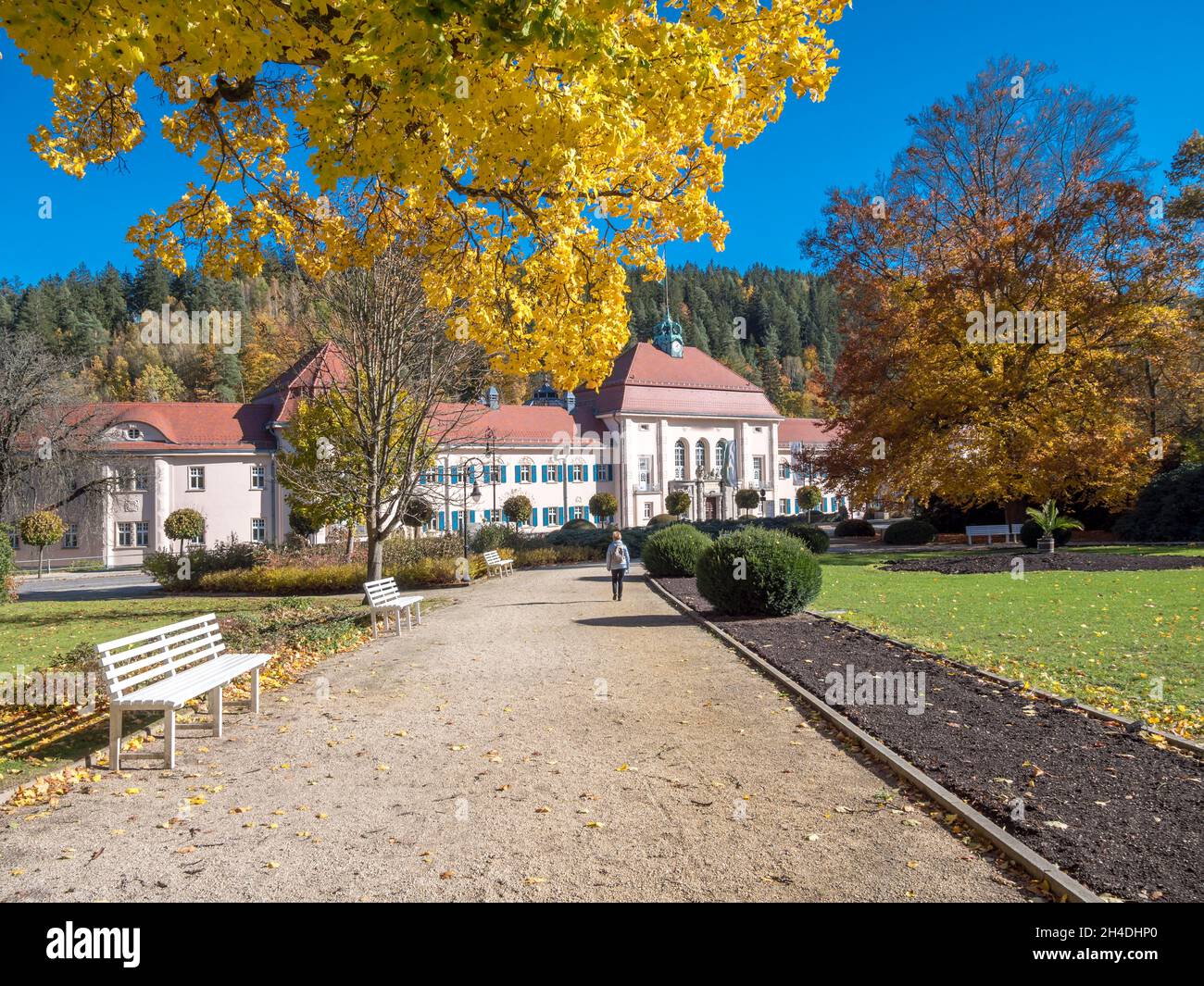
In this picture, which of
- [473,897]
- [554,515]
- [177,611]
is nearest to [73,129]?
[473,897]

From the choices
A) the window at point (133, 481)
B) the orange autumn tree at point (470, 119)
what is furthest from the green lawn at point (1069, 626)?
the window at point (133, 481)

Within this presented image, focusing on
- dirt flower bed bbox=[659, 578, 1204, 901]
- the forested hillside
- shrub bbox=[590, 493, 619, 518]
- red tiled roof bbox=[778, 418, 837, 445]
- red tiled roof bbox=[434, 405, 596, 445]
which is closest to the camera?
dirt flower bed bbox=[659, 578, 1204, 901]

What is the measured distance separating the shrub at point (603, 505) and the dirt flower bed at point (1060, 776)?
45527 mm

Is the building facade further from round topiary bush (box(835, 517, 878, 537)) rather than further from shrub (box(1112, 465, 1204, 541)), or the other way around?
shrub (box(1112, 465, 1204, 541))

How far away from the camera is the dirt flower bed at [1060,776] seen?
4.13m

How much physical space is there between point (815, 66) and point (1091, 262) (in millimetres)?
27410

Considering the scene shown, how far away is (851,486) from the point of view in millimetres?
29844

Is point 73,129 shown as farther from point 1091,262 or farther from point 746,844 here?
point 1091,262

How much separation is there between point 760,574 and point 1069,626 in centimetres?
434

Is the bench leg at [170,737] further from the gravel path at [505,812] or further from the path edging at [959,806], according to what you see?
the path edging at [959,806]

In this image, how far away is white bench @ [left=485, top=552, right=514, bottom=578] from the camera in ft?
83.0

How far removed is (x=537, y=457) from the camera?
Answer: 55.7 metres
